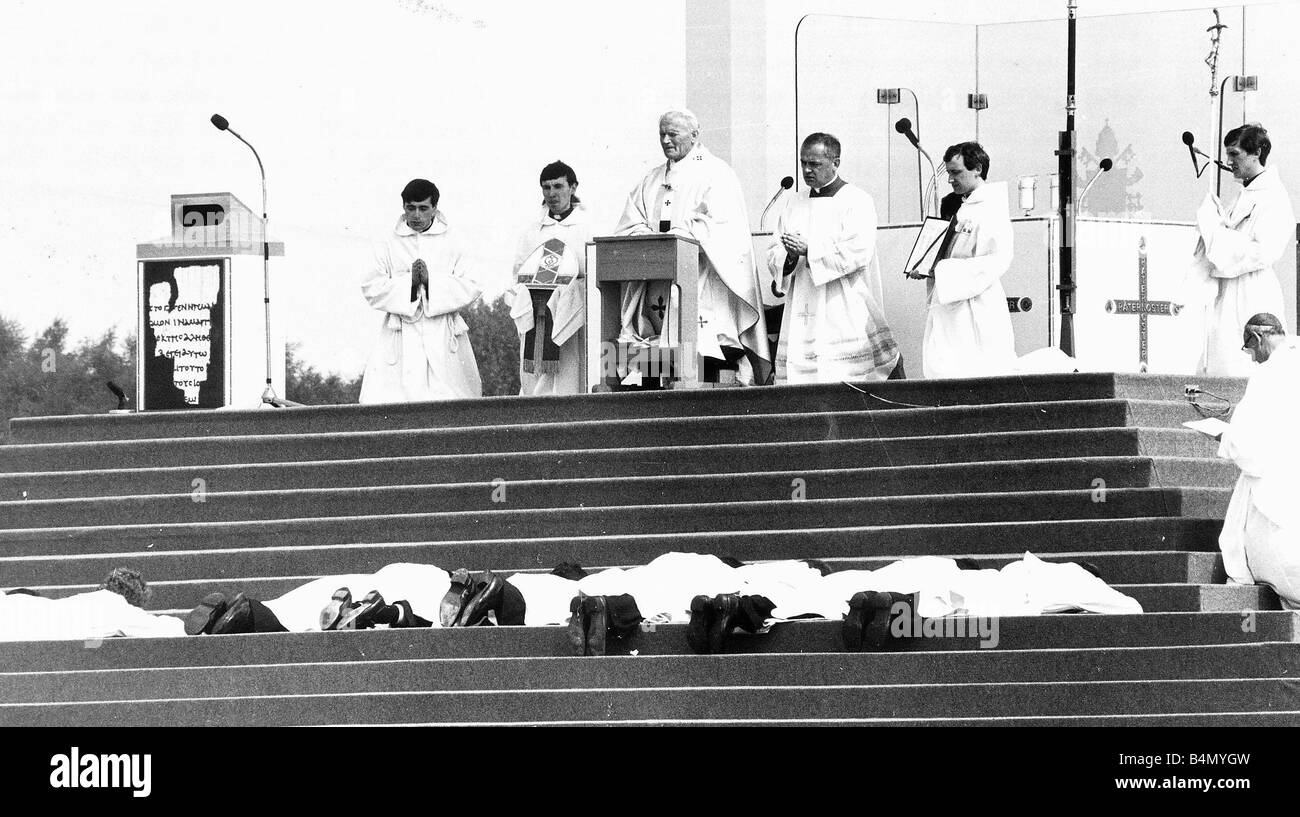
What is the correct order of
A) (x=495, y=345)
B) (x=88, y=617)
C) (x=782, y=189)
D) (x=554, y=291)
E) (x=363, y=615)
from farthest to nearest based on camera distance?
(x=495, y=345), (x=782, y=189), (x=554, y=291), (x=88, y=617), (x=363, y=615)

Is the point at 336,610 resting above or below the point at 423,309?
below

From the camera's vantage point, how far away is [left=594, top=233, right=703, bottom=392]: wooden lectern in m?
12.9

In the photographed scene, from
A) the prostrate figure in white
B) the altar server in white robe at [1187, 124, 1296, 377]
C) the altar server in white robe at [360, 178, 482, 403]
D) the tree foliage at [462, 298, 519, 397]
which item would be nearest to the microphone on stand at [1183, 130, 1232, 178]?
the altar server in white robe at [1187, 124, 1296, 377]

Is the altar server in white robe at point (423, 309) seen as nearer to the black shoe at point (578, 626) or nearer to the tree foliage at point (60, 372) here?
the black shoe at point (578, 626)

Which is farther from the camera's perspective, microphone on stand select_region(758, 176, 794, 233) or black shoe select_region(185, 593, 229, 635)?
microphone on stand select_region(758, 176, 794, 233)

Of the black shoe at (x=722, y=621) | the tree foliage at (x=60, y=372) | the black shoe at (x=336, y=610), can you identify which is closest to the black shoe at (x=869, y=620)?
the black shoe at (x=722, y=621)

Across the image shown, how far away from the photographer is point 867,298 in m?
13.7

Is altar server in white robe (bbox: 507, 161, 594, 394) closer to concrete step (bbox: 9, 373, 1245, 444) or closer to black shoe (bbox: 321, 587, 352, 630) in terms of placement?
concrete step (bbox: 9, 373, 1245, 444)

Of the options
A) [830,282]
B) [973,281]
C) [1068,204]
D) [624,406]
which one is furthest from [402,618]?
[1068,204]

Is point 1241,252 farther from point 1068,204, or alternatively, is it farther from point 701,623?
point 701,623

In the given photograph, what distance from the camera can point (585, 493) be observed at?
1216cm

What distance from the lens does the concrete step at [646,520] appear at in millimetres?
11000

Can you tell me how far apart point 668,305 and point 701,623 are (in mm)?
3428

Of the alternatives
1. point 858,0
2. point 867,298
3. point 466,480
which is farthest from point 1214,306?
point 858,0
